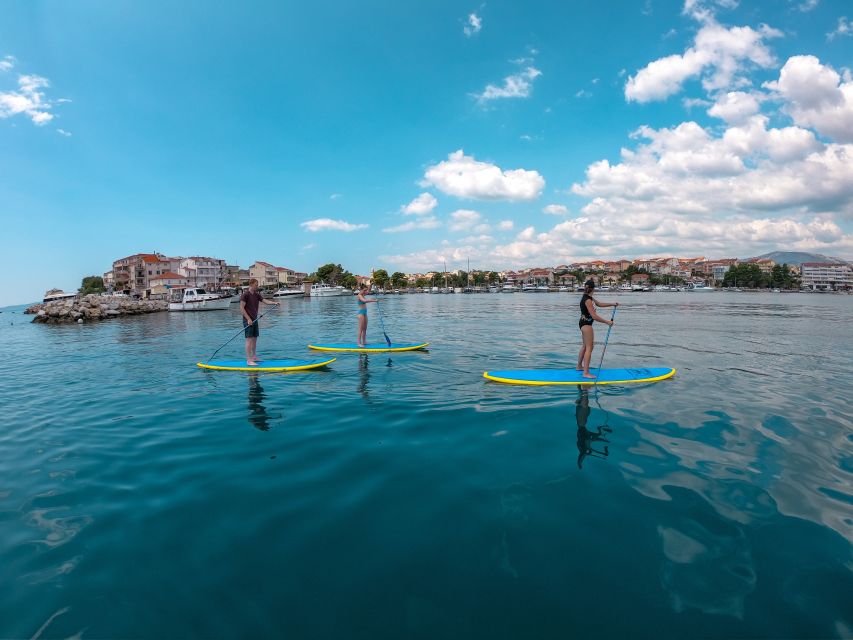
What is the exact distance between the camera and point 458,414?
27.7 feet

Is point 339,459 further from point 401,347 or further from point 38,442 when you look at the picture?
point 401,347

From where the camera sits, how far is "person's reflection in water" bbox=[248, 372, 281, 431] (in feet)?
26.7

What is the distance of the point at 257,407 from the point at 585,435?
6.81 metres

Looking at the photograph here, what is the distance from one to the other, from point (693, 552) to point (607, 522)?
2.63 ft

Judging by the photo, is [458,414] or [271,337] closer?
[458,414]

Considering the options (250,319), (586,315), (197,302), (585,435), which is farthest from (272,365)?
(197,302)

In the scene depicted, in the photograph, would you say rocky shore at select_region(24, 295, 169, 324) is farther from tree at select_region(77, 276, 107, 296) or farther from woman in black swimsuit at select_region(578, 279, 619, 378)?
tree at select_region(77, 276, 107, 296)

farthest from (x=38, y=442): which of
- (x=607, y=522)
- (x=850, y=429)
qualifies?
(x=850, y=429)

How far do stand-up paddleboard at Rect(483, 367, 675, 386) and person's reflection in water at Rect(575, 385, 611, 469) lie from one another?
1.31m

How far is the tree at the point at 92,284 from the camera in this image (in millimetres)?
138337

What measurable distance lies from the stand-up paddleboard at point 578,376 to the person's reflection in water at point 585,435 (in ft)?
4.31

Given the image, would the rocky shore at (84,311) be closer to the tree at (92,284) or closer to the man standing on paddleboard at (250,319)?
the man standing on paddleboard at (250,319)

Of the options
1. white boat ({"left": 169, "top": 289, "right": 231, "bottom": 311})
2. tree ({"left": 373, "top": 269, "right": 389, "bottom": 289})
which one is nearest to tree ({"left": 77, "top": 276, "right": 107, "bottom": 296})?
tree ({"left": 373, "top": 269, "right": 389, "bottom": 289})

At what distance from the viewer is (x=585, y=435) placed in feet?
23.8
